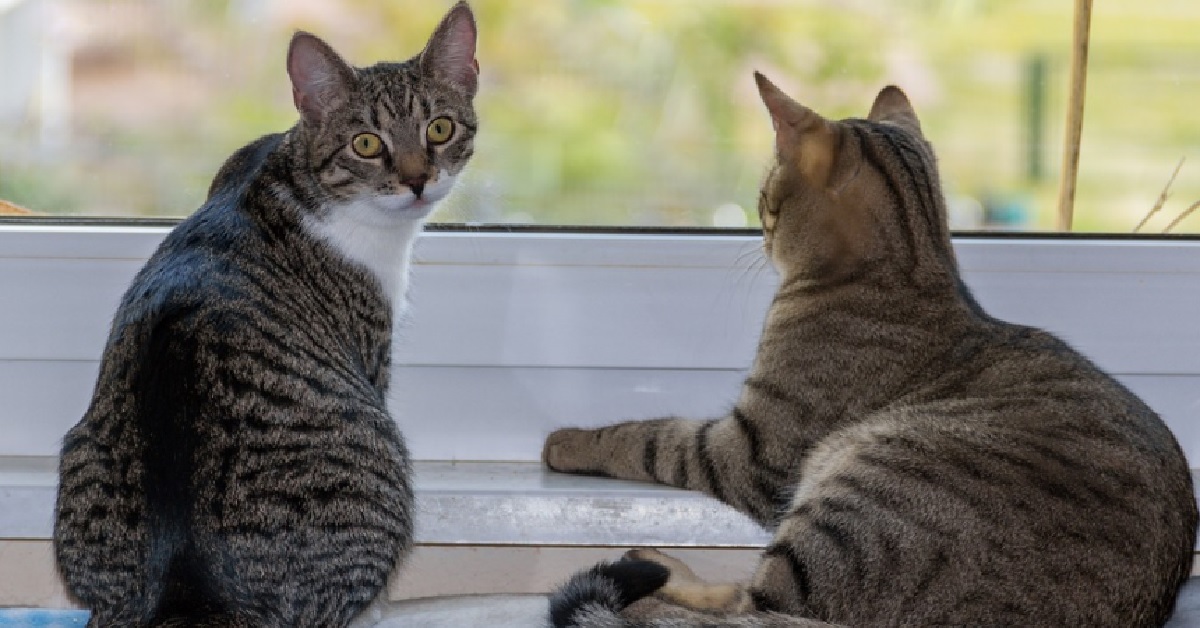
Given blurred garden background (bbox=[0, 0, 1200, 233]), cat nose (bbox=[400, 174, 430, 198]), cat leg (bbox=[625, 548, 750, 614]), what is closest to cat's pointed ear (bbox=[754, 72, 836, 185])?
blurred garden background (bbox=[0, 0, 1200, 233])

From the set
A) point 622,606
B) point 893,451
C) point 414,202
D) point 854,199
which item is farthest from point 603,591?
point 854,199

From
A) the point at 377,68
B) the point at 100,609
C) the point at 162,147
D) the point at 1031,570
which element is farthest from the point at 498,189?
the point at 1031,570

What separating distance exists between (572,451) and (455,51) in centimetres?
55

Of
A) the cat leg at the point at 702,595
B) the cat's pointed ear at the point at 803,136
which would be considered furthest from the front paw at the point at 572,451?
the cat's pointed ear at the point at 803,136

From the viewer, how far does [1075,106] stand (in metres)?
1.90

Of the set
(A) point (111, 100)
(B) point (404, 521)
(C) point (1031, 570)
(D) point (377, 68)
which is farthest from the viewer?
(A) point (111, 100)

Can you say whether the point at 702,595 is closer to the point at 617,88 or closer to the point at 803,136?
the point at 803,136

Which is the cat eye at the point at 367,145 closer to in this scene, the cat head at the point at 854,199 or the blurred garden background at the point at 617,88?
the blurred garden background at the point at 617,88

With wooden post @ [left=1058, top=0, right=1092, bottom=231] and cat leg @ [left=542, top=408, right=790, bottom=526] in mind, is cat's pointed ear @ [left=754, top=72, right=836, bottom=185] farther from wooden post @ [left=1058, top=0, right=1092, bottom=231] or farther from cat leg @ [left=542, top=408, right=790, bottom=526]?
wooden post @ [left=1058, top=0, right=1092, bottom=231]

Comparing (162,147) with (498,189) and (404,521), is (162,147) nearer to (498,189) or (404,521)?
(498,189)

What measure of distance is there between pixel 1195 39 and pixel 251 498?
1456 millimetres

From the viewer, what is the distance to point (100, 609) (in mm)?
1339

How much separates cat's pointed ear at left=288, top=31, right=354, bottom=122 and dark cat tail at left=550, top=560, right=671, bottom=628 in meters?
0.62

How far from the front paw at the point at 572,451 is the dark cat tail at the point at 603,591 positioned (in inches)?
14.2
